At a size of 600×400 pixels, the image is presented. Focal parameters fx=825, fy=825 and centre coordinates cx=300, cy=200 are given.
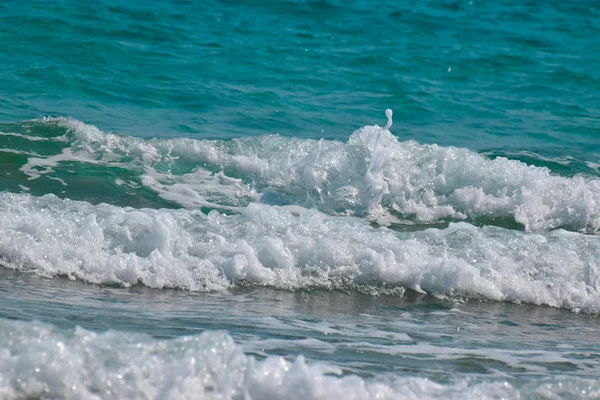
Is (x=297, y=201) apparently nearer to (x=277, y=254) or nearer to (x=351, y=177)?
(x=351, y=177)

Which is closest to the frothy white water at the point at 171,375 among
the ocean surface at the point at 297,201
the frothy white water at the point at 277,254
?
the ocean surface at the point at 297,201

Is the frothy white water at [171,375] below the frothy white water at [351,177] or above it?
below

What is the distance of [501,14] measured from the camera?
16016 millimetres

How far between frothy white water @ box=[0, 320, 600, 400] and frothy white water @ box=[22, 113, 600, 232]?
13.0ft

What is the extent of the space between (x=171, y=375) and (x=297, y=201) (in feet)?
14.4

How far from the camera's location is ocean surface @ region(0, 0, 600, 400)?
3.28 m

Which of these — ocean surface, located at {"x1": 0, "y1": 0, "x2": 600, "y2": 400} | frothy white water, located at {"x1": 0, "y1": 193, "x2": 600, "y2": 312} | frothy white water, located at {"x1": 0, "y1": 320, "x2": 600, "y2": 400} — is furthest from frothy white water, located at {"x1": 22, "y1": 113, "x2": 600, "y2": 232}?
frothy white water, located at {"x1": 0, "y1": 320, "x2": 600, "y2": 400}

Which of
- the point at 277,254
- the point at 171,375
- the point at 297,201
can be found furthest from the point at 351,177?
the point at 171,375

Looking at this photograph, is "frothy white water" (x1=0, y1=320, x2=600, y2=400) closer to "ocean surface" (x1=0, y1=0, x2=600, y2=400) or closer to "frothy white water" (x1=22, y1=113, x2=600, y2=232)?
"ocean surface" (x1=0, y1=0, x2=600, y2=400)

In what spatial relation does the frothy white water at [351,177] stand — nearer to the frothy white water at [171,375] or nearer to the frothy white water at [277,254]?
the frothy white water at [277,254]

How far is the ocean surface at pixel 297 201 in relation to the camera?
10.7 feet

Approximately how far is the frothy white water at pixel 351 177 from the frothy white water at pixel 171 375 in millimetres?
3969

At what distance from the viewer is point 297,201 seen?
7.36m

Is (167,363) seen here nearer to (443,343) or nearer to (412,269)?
(443,343)
